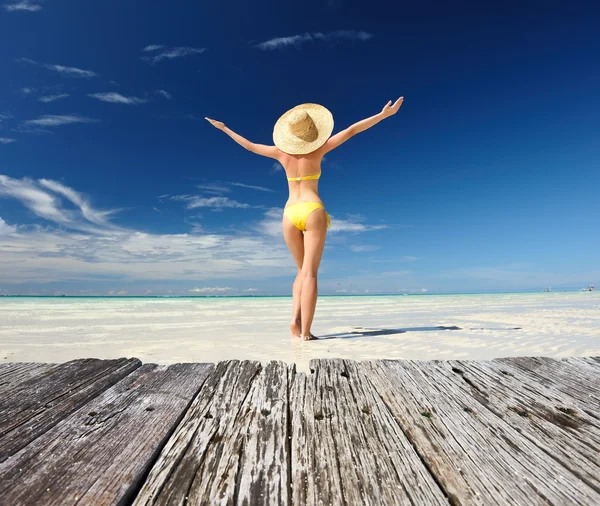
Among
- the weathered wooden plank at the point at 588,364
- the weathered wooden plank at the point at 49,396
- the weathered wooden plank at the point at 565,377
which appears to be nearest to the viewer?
the weathered wooden plank at the point at 49,396

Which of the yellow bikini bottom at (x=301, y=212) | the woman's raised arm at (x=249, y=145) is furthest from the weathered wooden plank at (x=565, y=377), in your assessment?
the woman's raised arm at (x=249, y=145)

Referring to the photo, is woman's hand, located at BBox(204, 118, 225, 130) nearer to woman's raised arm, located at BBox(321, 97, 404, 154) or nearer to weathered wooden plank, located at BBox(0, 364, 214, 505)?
woman's raised arm, located at BBox(321, 97, 404, 154)

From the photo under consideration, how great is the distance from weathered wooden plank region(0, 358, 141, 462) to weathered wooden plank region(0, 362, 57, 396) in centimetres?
4

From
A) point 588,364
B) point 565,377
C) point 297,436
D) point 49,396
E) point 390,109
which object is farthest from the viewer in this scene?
point 390,109

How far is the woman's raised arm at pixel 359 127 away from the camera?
16.8 feet

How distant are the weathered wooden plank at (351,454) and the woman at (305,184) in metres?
3.59

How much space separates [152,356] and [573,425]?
165 inches

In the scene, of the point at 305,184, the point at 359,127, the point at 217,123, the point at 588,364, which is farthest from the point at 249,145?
the point at 588,364

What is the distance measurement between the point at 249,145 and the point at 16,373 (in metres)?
4.63

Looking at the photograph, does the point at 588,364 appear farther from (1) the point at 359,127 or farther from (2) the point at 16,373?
(1) the point at 359,127

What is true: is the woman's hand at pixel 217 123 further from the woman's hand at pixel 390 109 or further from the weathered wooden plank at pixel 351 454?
the weathered wooden plank at pixel 351 454

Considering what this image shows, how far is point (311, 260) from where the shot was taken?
536 cm

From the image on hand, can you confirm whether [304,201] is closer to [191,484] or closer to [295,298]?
[295,298]

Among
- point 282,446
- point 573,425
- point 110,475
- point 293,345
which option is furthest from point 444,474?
point 293,345
